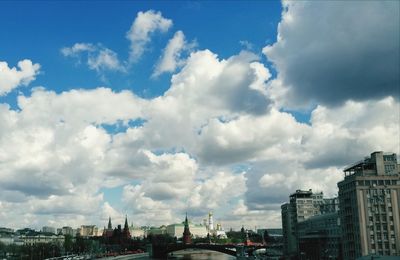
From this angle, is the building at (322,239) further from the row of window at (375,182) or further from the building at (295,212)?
the row of window at (375,182)

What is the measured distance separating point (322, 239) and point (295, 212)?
38278mm

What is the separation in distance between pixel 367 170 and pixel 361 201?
7.62 meters

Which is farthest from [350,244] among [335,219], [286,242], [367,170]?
[286,242]

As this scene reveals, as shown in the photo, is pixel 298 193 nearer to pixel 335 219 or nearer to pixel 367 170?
pixel 335 219

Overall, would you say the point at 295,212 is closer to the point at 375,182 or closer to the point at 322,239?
the point at 322,239

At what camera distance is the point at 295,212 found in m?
181

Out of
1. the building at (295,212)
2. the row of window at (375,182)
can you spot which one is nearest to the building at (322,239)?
the building at (295,212)

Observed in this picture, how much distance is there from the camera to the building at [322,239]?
440 ft

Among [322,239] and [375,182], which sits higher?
[375,182]

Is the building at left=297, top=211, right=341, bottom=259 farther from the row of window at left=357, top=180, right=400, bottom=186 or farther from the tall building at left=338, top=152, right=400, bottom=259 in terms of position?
the row of window at left=357, top=180, right=400, bottom=186

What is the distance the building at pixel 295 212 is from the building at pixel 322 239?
20.5 metres

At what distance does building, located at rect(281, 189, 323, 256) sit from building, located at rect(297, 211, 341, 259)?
805 inches

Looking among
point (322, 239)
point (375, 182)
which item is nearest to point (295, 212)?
point (322, 239)

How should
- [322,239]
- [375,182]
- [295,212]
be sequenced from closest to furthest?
[375,182] → [322,239] → [295,212]
